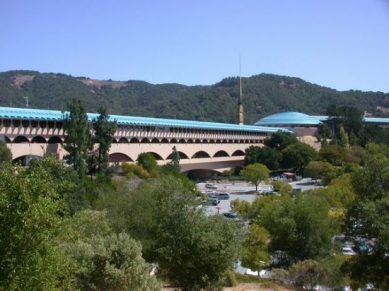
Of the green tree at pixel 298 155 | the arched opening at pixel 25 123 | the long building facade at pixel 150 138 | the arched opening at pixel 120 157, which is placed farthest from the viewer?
the green tree at pixel 298 155

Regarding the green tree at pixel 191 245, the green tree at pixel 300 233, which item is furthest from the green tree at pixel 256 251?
the green tree at pixel 191 245

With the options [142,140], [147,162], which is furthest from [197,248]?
[142,140]

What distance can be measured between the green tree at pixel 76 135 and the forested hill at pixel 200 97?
198 feet

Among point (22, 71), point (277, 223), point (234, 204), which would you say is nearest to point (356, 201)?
point (277, 223)

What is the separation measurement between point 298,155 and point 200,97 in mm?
63055

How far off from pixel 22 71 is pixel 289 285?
4837 inches

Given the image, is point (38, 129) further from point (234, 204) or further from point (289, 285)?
point (289, 285)

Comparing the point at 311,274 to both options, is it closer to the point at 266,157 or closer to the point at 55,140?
the point at 55,140

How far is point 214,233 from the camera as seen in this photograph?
34.0ft

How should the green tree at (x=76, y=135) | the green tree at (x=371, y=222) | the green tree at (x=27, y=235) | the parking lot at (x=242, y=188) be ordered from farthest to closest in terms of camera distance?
the parking lot at (x=242, y=188) < the green tree at (x=76, y=135) < the green tree at (x=371, y=222) < the green tree at (x=27, y=235)

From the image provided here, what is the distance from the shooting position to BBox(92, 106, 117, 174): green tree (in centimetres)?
3052

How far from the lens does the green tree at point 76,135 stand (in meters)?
27.9

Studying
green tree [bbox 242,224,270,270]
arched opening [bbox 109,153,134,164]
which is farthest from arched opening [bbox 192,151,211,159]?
green tree [bbox 242,224,270,270]

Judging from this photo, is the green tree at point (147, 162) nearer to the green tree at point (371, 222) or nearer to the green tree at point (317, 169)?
the green tree at point (317, 169)
